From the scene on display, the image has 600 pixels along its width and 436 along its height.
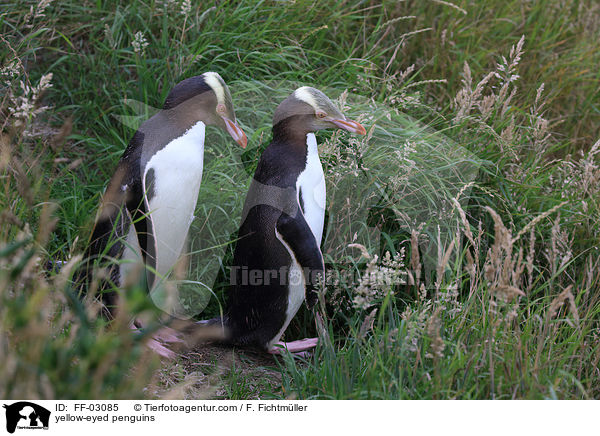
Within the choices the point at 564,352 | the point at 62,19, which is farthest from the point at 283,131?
the point at 62,19

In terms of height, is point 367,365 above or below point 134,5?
below

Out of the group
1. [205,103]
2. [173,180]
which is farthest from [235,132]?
[173,180]

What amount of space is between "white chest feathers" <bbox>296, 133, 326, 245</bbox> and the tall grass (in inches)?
9.3

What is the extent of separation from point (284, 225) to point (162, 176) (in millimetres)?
564

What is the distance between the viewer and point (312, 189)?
2709 millimetres

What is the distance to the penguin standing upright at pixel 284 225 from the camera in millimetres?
2668

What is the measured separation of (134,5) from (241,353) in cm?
218

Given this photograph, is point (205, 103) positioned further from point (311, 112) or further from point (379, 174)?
point (379, 174)

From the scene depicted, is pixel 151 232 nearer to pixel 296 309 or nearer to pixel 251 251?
pixel 251 251

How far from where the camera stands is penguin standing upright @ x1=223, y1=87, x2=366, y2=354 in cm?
267
